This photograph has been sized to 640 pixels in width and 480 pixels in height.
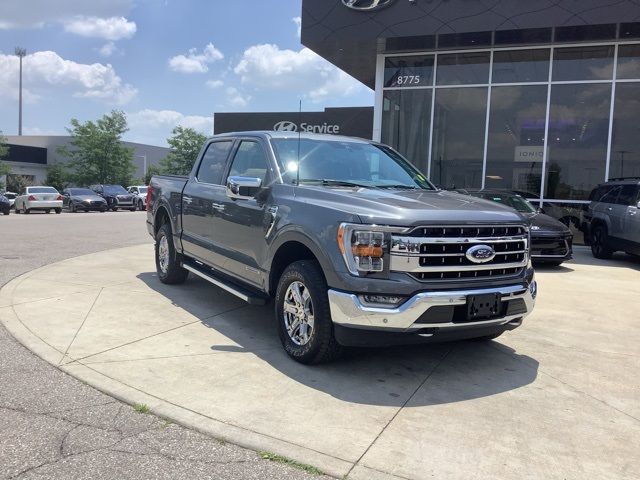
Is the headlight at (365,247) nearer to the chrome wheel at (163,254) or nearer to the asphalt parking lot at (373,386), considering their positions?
the asphalt parking lot at (373,386)

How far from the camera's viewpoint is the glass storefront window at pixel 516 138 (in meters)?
15.9

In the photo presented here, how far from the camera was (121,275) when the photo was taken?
8.34 metres

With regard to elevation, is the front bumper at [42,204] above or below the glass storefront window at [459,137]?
below

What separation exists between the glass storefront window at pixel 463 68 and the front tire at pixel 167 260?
472 inches


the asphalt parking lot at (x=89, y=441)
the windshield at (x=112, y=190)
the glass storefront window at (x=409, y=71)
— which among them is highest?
the glass storefront window at (x=409, y=71)

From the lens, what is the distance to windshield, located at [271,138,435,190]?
16.9ft

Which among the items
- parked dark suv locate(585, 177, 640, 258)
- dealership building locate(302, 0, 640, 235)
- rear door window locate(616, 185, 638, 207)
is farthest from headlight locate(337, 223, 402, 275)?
dealership building locate(302, 0, 640, 235)

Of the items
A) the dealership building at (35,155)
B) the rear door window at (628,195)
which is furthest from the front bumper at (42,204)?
the rear door window at (628,195)

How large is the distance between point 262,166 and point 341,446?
3037mm

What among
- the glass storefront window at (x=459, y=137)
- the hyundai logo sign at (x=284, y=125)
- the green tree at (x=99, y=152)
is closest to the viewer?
the glass storefront window at (x=459, y=137)

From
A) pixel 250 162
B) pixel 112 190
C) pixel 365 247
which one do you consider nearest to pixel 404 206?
pixel 365 247

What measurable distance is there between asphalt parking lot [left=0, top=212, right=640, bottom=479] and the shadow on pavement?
2cm

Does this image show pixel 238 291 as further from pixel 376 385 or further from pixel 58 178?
pixel 58 178

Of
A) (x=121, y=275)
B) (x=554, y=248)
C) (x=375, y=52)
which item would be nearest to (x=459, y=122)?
(x=375, y=52)
